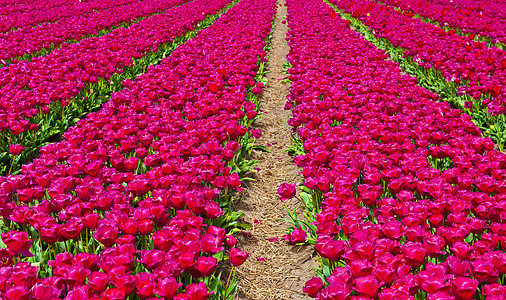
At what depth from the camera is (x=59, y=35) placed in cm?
1148

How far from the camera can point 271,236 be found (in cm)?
404

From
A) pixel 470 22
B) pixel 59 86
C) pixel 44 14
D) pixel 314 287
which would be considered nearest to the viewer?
pixel 314 287

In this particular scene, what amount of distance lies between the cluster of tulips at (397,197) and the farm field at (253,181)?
1 cm

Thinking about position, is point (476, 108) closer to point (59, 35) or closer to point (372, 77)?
point (372, 77)

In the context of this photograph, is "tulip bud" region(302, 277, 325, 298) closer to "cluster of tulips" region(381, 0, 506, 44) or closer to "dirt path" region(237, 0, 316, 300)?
"dirt path" region(237, 0, 316, 300)

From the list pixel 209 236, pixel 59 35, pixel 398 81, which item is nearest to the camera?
pixel 209 236

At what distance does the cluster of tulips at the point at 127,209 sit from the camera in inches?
83.9

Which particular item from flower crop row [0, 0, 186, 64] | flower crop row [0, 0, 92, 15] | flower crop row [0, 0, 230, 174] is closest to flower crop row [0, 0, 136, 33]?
flower crop row [0, 0, 92, 15]

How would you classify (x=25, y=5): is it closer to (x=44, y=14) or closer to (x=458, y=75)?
(x=44, y=14)

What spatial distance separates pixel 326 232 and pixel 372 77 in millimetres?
5298

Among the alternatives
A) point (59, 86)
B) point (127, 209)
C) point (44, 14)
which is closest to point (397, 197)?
point (127, 209)

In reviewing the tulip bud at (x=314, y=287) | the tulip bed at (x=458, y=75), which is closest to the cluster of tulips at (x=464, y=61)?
the tulip bed at (x=458, y=75)

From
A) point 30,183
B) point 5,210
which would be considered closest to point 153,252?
point 5,210

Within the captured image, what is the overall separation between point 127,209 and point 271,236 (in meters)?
1.72
